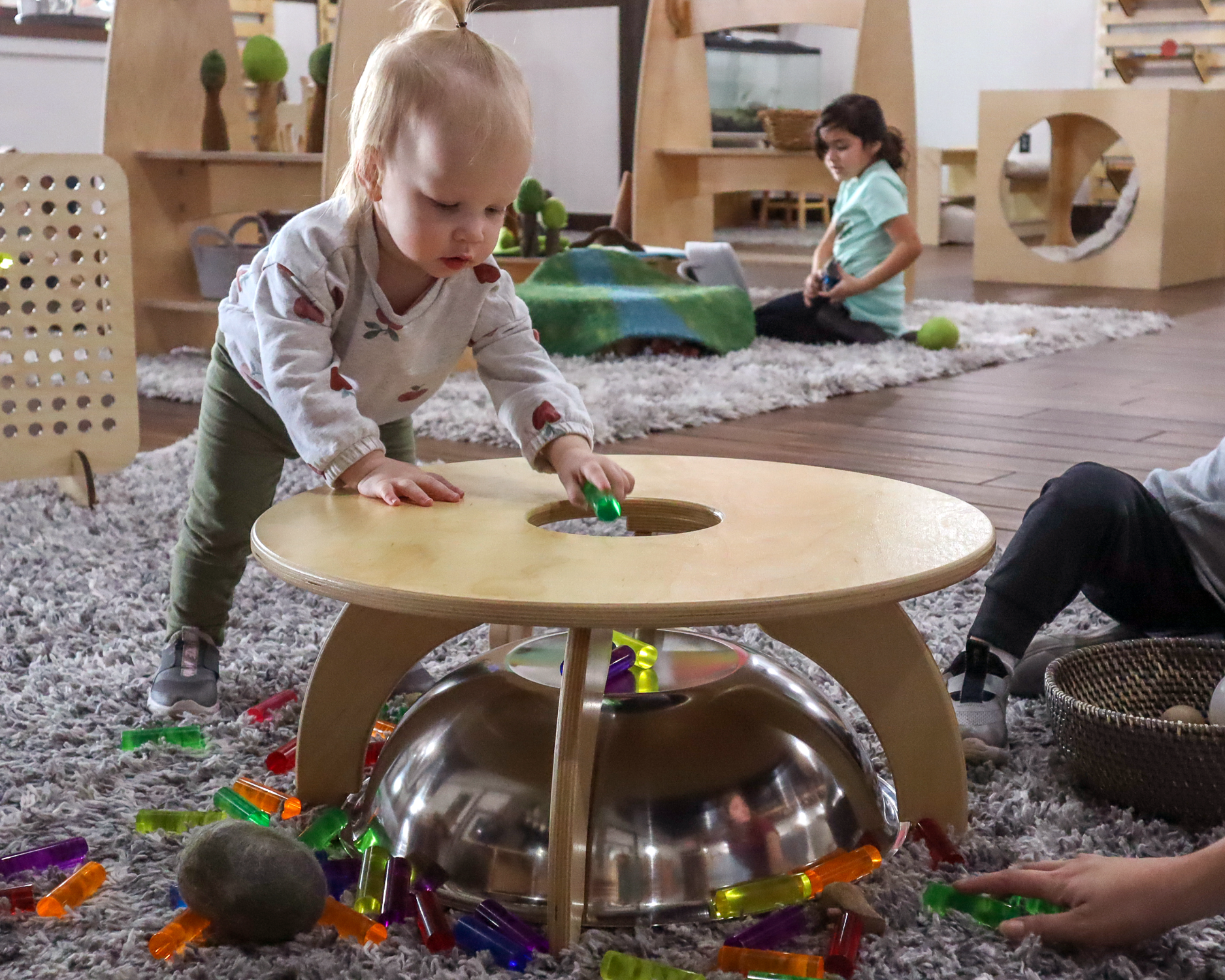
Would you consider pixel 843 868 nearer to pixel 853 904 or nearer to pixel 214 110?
pixel 853 904

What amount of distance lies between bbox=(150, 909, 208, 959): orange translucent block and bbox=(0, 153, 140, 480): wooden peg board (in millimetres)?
1173

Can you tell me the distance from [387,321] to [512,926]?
49 cm

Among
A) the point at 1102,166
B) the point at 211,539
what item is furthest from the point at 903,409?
the point at 1102,166

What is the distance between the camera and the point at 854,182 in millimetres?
3158

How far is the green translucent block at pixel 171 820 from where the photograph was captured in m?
0.94

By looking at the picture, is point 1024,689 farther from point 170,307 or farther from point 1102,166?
point 1102,166

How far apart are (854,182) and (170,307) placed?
158 centimetres

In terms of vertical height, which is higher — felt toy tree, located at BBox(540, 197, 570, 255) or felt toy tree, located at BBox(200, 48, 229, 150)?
felt toy tree, located at BBox(200, 48, 229, 150)

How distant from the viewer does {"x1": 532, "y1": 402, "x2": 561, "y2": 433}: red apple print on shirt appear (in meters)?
1.04

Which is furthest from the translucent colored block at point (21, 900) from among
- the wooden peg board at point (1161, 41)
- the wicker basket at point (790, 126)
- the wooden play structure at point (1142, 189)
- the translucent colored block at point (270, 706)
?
the wooden peg board at point (1161, 41)

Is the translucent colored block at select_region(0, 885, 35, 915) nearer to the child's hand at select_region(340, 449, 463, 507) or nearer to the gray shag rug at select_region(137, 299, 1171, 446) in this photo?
the child's hand at select_region(340, 449, 463, 507)

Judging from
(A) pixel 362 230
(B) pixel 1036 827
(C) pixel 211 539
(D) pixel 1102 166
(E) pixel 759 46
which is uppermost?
(E) pixel 759 46

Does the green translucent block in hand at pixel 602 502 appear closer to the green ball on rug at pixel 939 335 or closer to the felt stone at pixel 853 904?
the felt stone at pixel 853 904

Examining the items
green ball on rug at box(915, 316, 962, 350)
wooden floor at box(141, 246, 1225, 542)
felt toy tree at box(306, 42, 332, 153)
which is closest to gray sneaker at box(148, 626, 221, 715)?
wooden floor at box(141, 246, 1225, 542)
